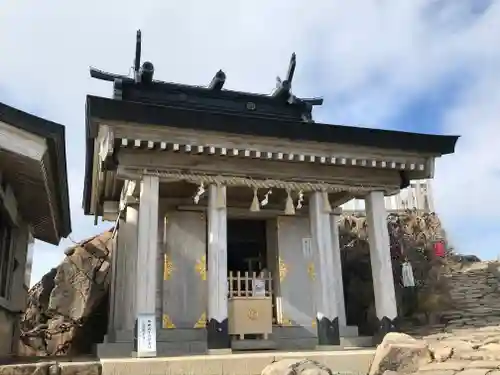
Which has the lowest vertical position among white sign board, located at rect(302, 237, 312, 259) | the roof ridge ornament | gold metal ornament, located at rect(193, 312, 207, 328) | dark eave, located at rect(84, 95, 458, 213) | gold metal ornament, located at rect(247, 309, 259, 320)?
gold metal ornament, located at rect(193, 312, 207, 328)

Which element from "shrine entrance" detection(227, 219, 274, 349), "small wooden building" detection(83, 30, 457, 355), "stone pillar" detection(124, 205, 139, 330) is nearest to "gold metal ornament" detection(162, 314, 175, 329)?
"small wooden building" detection(83, 30, 457, 355)

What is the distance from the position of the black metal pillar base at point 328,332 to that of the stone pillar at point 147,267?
3.51 meters

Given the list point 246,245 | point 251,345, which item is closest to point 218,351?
point 251,345

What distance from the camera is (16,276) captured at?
11.7 metres

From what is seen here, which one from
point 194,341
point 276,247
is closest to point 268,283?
point 276,247

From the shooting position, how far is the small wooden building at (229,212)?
9109mm

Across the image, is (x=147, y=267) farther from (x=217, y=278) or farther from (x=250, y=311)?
(x=250, y=311)

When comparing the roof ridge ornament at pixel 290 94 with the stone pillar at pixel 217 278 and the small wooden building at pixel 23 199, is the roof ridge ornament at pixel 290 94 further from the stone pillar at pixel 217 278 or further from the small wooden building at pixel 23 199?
the small wooden building at pixel 23 199

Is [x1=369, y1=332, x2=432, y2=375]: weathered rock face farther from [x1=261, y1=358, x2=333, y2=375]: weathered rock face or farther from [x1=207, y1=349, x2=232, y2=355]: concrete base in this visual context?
[x1=207, y1=349, x2=232, y2=355]: concrete base

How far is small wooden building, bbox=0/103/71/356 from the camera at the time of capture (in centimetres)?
729

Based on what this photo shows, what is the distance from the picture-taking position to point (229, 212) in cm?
1185

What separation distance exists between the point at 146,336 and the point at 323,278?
3.90 metres

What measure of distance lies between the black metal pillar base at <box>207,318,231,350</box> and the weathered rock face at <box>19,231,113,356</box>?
25.3 feet

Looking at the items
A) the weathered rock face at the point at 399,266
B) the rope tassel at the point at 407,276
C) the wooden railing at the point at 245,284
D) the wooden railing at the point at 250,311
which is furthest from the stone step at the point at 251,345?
the rope tassel at the point at 407,276
